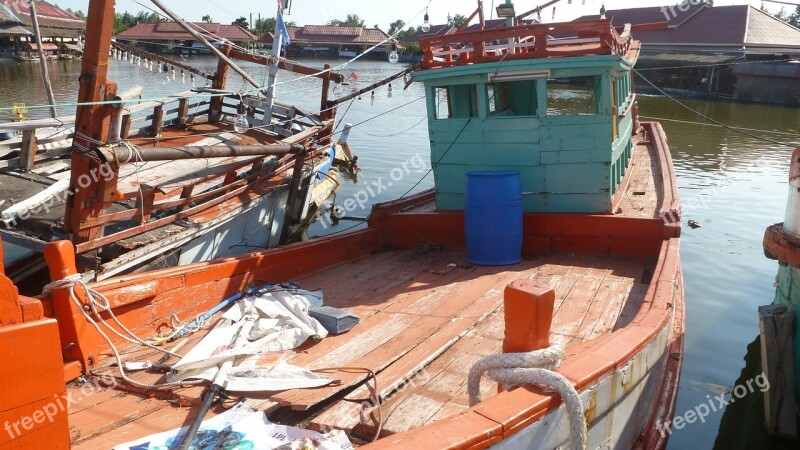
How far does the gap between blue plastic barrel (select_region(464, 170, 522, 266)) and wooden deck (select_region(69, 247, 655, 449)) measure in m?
0.18

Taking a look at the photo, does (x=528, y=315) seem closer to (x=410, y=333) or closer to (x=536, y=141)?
(x=410, y=333)

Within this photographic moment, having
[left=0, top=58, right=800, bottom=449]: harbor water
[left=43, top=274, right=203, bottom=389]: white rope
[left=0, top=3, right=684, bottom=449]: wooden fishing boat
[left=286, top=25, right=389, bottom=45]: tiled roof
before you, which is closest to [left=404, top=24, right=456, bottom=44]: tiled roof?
[left=0, top=3, right=684, bottom=449]: wooden fishing boat

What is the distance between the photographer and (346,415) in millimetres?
3770

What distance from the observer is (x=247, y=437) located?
3332 mm

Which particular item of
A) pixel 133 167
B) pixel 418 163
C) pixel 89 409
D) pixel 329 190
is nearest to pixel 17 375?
pixel 89 409

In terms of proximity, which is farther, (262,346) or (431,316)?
(431,316)

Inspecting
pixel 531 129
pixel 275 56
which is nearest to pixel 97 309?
pixel 531 129

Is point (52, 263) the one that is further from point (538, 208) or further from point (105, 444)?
point (538, 208)

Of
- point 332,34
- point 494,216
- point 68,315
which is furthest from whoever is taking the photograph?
point 332,34

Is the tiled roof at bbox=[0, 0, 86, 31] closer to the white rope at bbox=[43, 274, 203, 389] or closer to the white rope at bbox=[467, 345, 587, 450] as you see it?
the white rope at bbox=[43, 274, 203, 389]

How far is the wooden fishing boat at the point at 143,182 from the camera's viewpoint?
541 cm

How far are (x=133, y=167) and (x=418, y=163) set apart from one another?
11.4 m

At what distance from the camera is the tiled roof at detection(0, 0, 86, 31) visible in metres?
41.0

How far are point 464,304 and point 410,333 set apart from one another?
81 cm
